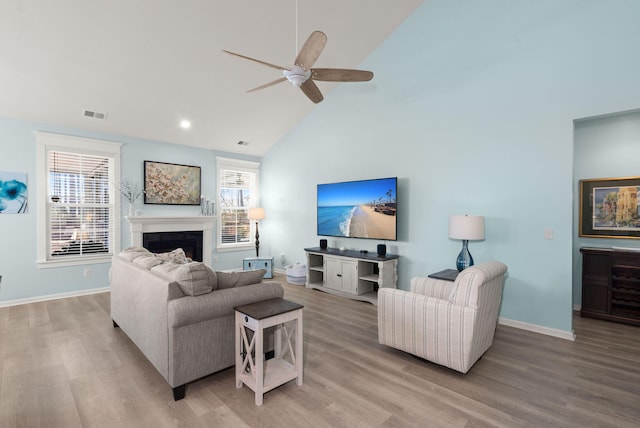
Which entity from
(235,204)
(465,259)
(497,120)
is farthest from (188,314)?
(235,204)

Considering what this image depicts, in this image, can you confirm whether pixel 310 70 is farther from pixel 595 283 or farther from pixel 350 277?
pixel 595 283

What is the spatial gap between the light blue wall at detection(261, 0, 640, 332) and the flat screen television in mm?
203

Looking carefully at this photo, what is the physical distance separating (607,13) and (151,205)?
671 centimetres

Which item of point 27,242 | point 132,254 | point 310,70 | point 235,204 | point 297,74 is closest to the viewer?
point 297,74

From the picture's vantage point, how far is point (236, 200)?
702cm

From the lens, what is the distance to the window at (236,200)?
6.71 m

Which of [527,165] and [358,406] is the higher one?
[527,165]

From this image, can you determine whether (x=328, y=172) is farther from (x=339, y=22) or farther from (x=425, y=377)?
(x=425, y=377)

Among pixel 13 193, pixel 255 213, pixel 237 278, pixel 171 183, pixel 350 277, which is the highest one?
pixel 171 183

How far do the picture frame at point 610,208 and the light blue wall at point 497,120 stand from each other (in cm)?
106

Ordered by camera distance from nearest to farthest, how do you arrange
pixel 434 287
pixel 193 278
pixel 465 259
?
pixel 193 278
pixel 434 287
pixel 465 259

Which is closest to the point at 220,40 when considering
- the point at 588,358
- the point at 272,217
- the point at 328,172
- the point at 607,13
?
the point at 328,172

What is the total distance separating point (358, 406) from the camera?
2162 mm

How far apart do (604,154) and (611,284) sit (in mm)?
1615
